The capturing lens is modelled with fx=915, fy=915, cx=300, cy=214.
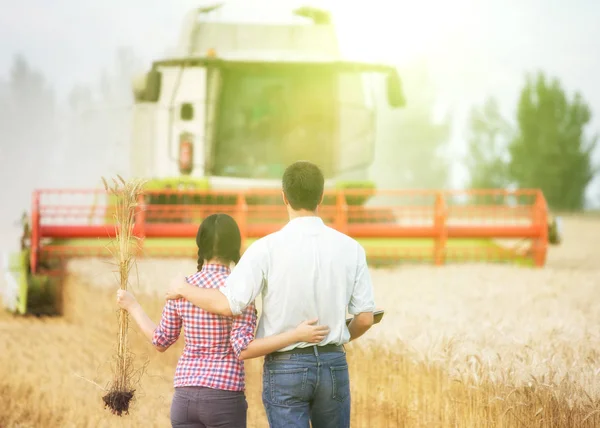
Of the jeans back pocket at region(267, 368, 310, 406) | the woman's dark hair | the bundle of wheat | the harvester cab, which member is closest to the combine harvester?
the harvester cab

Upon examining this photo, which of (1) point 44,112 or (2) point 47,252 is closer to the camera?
(2) point 47,252

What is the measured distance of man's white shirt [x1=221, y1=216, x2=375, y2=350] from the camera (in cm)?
281

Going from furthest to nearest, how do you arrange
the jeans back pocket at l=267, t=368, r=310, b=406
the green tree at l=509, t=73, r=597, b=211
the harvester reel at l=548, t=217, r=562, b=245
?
1. the green tree at l=509, t=73, r=597, b=211
2. the harvester reel at l=548, t=217, r=562, b=245
3. the jeans back pocket at l=267, t=368, r=310, b=406

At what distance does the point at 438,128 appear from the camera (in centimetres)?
5862

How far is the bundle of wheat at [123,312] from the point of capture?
3.33 m

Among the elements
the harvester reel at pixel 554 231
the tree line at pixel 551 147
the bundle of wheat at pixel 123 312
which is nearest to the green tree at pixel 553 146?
the tree line at pixel 551 147

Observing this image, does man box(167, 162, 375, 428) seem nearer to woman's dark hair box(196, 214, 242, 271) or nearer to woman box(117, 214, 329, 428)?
woman box(117, 214, 329, 428)

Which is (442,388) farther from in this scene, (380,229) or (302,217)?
(380,229)

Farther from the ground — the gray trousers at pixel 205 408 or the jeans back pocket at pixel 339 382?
the jeans back pocket at pixel 339 382

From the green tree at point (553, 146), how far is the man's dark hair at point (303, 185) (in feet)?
125

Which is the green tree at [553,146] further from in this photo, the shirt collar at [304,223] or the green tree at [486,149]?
the shirt collar at [304,223]

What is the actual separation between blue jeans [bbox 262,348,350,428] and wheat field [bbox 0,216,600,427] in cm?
87

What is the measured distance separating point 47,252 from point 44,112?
86.6m

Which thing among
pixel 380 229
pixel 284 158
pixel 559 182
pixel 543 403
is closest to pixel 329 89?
pixel 284 158
